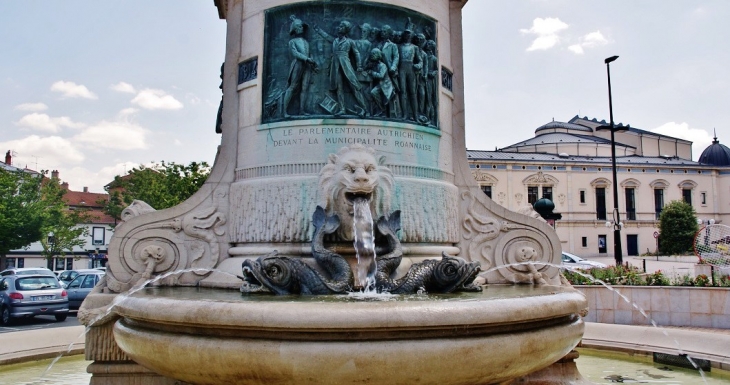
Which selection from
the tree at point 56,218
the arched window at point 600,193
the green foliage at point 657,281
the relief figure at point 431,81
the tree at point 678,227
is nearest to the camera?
the relief figure at point 431,81

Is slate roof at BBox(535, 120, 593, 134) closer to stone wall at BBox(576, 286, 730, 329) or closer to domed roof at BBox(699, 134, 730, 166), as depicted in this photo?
domed roof at BBox(699, 134, 730, 166)

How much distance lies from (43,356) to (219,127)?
14.1ft

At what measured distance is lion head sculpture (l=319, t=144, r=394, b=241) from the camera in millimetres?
7285

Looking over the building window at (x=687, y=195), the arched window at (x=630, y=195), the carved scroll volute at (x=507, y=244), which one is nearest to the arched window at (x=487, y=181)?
the arched window at (x=630, y=195)

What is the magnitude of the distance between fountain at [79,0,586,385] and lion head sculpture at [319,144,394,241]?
0.05ft

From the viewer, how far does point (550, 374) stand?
24.3 ft

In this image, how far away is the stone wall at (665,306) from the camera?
13633mm

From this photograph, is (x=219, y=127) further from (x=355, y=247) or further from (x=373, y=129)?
(x=355, y=247)

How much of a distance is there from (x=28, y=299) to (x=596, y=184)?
193 ft

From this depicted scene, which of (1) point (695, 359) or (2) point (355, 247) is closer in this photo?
(2) point (355, 247)

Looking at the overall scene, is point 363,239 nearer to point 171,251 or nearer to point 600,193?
point 171,251

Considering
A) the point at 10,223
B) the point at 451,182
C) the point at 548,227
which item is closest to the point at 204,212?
the point at 451,182

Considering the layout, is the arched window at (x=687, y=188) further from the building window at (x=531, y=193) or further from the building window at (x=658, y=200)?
the building window at (x=531, y=193)

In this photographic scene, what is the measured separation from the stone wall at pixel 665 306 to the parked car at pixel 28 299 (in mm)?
14816
